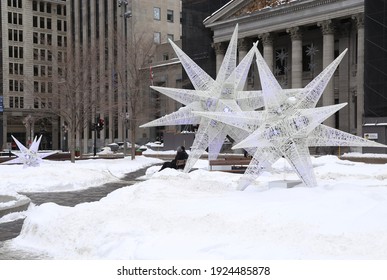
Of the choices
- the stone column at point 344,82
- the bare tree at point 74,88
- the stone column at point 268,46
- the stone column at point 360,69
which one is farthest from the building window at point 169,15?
the bare tree at point 74,88

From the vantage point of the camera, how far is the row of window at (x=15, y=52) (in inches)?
3861

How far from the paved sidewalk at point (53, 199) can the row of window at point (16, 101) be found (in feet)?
254

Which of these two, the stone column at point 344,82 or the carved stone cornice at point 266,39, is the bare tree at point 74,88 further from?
the stone column at point 344,82

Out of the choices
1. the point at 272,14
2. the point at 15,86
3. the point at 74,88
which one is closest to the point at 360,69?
the point at 272,14

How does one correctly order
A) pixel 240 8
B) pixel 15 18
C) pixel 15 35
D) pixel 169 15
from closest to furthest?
pixel 240 8, pixel 169 15, pixel 15 35, pixel 15 18

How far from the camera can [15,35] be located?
9925 centimetres

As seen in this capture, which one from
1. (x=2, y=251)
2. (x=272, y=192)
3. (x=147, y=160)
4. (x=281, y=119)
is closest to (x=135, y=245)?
(x=2, y=251)

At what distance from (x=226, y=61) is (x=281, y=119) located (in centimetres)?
620

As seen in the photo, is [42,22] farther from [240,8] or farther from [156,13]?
[240,8]

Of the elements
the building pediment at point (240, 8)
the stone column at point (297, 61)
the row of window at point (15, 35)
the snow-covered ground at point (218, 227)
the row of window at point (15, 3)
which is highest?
the row of window at point (15, 3)

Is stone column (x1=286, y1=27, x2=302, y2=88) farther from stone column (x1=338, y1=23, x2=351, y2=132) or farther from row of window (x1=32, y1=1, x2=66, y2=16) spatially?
row of window (x1=32, y1=1, x2=66, y2=16)

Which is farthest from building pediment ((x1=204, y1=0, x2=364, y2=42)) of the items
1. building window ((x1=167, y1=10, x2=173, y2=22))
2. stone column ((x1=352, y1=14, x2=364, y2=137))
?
building window ((x1=167, y1=10, x2=173, y2=22))

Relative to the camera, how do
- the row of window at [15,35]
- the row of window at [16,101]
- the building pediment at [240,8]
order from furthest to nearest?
the row of window at [15,35]
the row of window at [16,101]
the building pediment at [240,8]

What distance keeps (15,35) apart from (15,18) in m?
3.45
